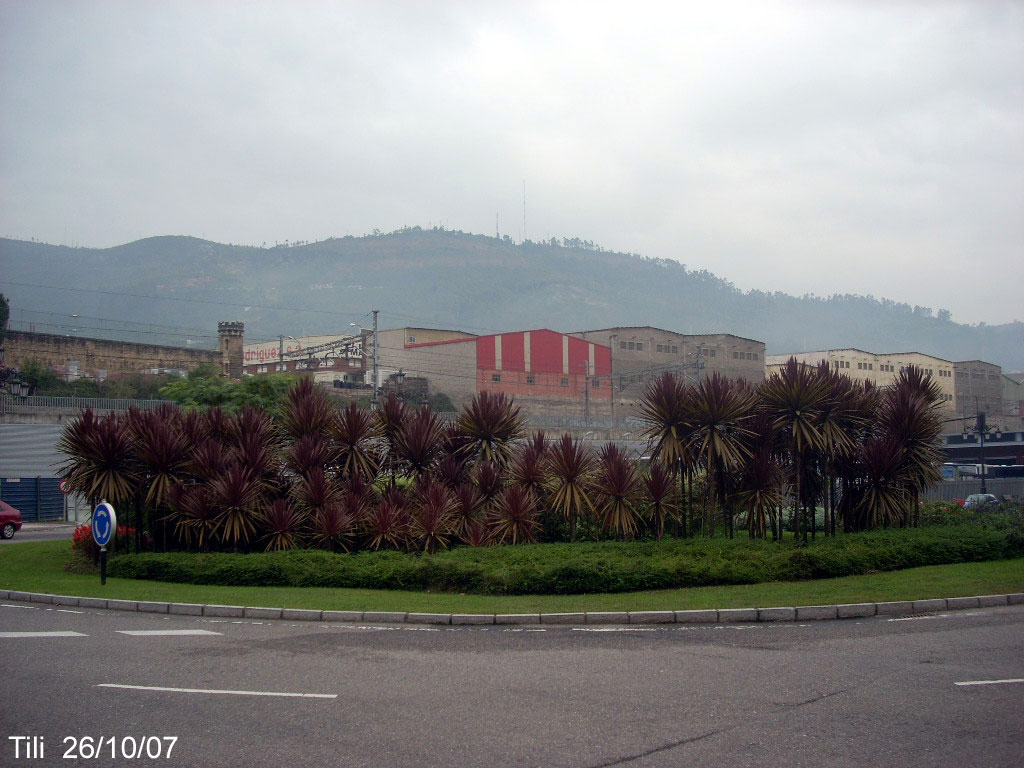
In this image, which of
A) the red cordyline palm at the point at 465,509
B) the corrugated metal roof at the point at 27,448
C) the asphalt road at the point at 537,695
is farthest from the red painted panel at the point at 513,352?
the asphalt road at the point at 537,695

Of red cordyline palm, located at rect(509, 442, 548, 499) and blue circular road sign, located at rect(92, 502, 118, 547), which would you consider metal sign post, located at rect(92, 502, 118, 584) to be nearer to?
blue circular road sign, located at rect(92, 502, 118, 547)

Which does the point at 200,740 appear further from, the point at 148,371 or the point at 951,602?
the point at 148,371

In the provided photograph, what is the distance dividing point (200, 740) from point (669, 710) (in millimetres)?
3985

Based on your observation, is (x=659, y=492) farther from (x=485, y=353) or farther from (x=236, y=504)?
(x=485, y=353)

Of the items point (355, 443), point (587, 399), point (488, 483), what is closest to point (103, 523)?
point (355, 443)

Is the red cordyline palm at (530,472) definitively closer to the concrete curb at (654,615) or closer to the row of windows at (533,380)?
the concrete curb at (654,615)

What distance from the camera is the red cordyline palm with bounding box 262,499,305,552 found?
1992 centimetres

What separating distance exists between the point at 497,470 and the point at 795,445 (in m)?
7.05

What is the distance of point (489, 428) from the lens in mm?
22219

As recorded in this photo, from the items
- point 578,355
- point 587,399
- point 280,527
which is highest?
point 578,355

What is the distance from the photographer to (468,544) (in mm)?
19969

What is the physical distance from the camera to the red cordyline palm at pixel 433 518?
63.8 feet

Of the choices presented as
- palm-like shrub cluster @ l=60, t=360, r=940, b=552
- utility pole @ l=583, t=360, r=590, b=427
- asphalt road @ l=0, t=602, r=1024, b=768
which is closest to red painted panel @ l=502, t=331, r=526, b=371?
utility pole @ l=583, t=360, r=590, b=427

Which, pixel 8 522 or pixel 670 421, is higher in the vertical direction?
pixel 670 421
